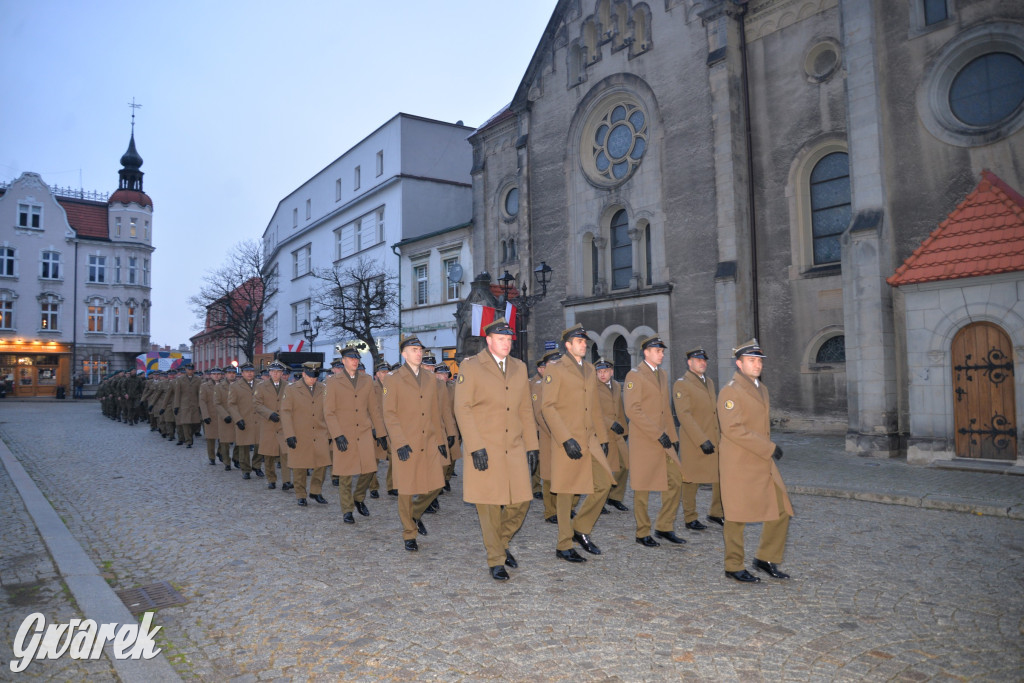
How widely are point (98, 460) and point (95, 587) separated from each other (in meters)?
10.7

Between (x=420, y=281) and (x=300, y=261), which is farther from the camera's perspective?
(x=300, y=261)

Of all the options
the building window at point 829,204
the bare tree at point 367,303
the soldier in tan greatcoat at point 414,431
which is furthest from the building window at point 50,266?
the soldier in tan greatcoat at point 414,431

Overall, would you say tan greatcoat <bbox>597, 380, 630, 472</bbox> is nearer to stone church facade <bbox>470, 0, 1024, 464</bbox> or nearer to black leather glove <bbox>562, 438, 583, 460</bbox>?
black leather glove <bbox>562, 438, 583, 460</bbox>

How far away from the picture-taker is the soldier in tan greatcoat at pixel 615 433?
8.86 m

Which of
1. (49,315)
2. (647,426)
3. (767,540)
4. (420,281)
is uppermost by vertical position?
(49,315)

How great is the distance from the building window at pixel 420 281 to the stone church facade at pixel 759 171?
5.10m

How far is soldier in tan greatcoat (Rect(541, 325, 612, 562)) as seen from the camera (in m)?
6.43

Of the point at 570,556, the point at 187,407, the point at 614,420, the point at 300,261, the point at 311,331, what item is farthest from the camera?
the point at 300,261

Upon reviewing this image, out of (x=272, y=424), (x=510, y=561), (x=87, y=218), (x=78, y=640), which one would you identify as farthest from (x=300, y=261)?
(x=78, y=640)

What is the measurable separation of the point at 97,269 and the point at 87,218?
484cm

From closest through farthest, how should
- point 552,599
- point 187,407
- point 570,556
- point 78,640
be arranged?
point 78,640
point 552,599
point 570,556
point 187,407

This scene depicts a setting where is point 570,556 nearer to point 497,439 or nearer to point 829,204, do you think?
point 497,439

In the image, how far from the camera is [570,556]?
6.34 m

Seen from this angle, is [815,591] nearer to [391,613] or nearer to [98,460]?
[391,613]
